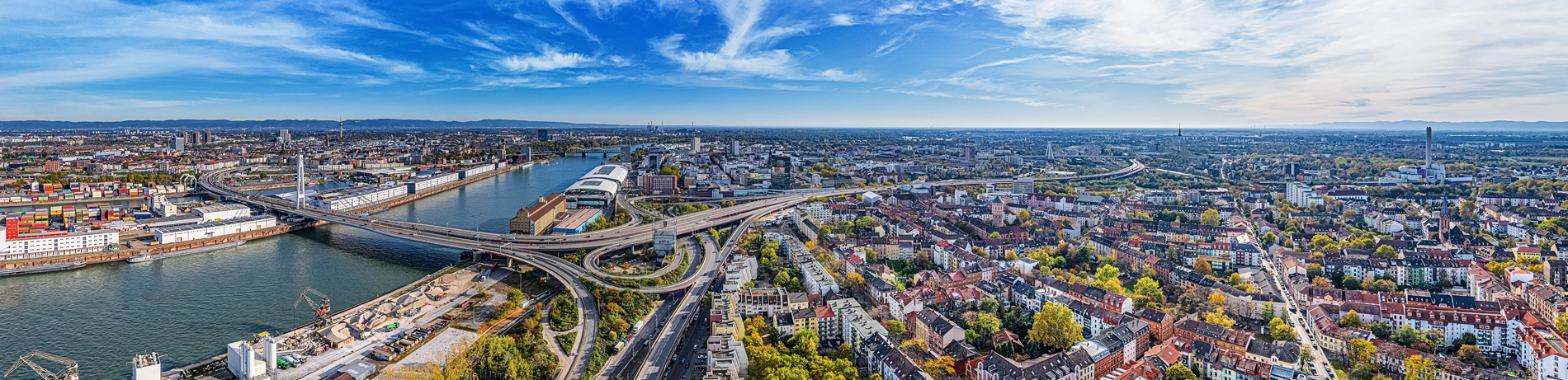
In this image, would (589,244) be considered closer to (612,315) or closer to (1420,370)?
(612,315)

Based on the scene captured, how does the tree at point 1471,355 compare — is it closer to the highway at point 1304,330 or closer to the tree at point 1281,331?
the highway at point 1304,330

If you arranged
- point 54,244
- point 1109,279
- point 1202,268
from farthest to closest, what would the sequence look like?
point 54,244
point 1202,268
point 1109,279

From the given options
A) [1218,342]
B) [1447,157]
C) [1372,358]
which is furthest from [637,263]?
[1447,157]

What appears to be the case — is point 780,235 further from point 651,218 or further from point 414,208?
point 414,208

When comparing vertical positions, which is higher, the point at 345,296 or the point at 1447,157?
the point at 1447,157

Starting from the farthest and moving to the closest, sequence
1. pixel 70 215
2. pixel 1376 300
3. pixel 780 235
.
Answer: pixel 70 215, pixel 780 235, pixel 1376 300

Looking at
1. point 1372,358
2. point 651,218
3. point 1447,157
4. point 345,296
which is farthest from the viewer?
point 1447,157

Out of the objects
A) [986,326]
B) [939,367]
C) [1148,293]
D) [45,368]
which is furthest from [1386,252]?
[45,368]
